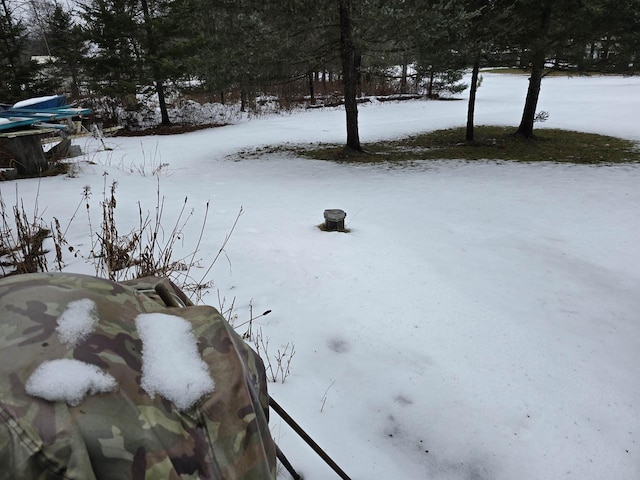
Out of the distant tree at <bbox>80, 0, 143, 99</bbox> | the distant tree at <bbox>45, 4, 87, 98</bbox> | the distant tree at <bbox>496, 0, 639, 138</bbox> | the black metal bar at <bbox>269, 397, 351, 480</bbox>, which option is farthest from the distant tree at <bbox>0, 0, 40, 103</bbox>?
the black metal bar at <bbox>269, 397, 351, 480</bbox>

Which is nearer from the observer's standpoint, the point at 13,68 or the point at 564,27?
the point at 564,27

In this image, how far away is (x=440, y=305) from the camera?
129 inches

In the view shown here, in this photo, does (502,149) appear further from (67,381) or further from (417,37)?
(67,381)

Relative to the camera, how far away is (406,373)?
2488mm

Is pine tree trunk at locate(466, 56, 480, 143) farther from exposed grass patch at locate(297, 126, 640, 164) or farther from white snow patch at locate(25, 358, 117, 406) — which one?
white snow patch at locate(25, 358, 117, 406)

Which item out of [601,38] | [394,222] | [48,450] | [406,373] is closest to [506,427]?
[406,373]

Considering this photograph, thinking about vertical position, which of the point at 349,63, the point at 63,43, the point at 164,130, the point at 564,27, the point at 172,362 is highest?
the point at 63,43

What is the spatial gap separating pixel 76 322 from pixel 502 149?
10631 mm

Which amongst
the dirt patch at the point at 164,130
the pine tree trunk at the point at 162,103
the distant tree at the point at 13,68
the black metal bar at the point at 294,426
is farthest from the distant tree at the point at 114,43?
the black metal bar at the point at 294,426

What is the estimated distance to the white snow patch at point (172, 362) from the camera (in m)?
0.88

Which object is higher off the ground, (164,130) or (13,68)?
(13,68)

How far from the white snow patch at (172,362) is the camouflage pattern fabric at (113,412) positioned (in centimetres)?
2

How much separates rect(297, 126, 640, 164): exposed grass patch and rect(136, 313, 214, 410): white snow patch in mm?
8598

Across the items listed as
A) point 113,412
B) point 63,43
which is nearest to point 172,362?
point 113,412
